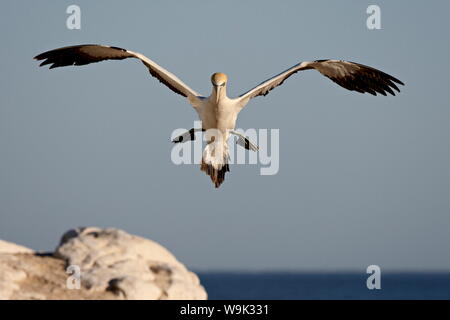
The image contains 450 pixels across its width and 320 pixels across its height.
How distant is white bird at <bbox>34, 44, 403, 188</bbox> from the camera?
14.6 meters

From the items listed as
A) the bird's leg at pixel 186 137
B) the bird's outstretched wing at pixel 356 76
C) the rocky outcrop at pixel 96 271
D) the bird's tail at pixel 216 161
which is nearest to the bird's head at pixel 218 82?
the bird's tail at pixel 216 161

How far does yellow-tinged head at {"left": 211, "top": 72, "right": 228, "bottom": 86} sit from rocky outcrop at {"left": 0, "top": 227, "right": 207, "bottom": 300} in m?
9.79

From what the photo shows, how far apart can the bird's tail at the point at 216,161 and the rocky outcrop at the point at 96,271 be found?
936 cm

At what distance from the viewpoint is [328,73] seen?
635 inches

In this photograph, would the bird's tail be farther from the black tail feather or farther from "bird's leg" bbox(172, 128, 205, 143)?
"bird's leg" bbox(172, 128, 205, 143)

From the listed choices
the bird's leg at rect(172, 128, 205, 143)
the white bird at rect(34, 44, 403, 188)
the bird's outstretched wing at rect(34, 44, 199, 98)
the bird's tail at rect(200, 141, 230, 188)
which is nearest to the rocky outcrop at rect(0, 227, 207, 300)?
the bird's outstretched wing at rect(34, 44, 199, 98)

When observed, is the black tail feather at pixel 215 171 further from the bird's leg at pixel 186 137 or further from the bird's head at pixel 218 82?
the bird's head at pixel 218 82

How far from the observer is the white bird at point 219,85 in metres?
14.6
